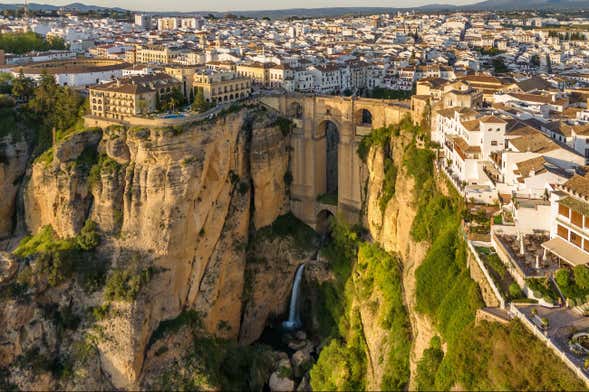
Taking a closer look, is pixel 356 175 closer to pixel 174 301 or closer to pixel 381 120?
pixel 381 120

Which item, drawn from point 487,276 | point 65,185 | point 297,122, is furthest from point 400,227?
point 65,185

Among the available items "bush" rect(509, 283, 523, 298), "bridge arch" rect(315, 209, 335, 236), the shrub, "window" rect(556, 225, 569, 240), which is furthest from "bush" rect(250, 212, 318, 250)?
"bush" rect(509, 283, 523, 298)

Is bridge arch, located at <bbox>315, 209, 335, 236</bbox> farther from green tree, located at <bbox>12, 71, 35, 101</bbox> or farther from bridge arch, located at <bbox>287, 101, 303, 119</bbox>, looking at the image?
green tree, located at <bbox>12, 71, 35, 101</bbox>

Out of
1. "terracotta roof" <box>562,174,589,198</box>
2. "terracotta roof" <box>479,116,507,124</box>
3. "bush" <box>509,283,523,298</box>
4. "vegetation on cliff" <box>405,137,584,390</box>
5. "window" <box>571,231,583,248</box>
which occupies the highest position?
"terracotta roof" <box>479,116,507,124</box>

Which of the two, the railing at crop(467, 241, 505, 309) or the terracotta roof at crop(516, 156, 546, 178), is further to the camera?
the terracotta roof at crop(516, 156, 546, 178)

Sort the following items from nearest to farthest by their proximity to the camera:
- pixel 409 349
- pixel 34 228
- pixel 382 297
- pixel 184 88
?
pixel 409 349 → pixel 382 297 → pixel 34 228 → pixel 184 88

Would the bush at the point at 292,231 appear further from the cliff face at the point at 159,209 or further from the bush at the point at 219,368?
the bush at the point at 219,368

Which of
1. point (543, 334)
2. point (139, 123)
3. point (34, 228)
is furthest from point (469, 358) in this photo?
point (34, 228)
